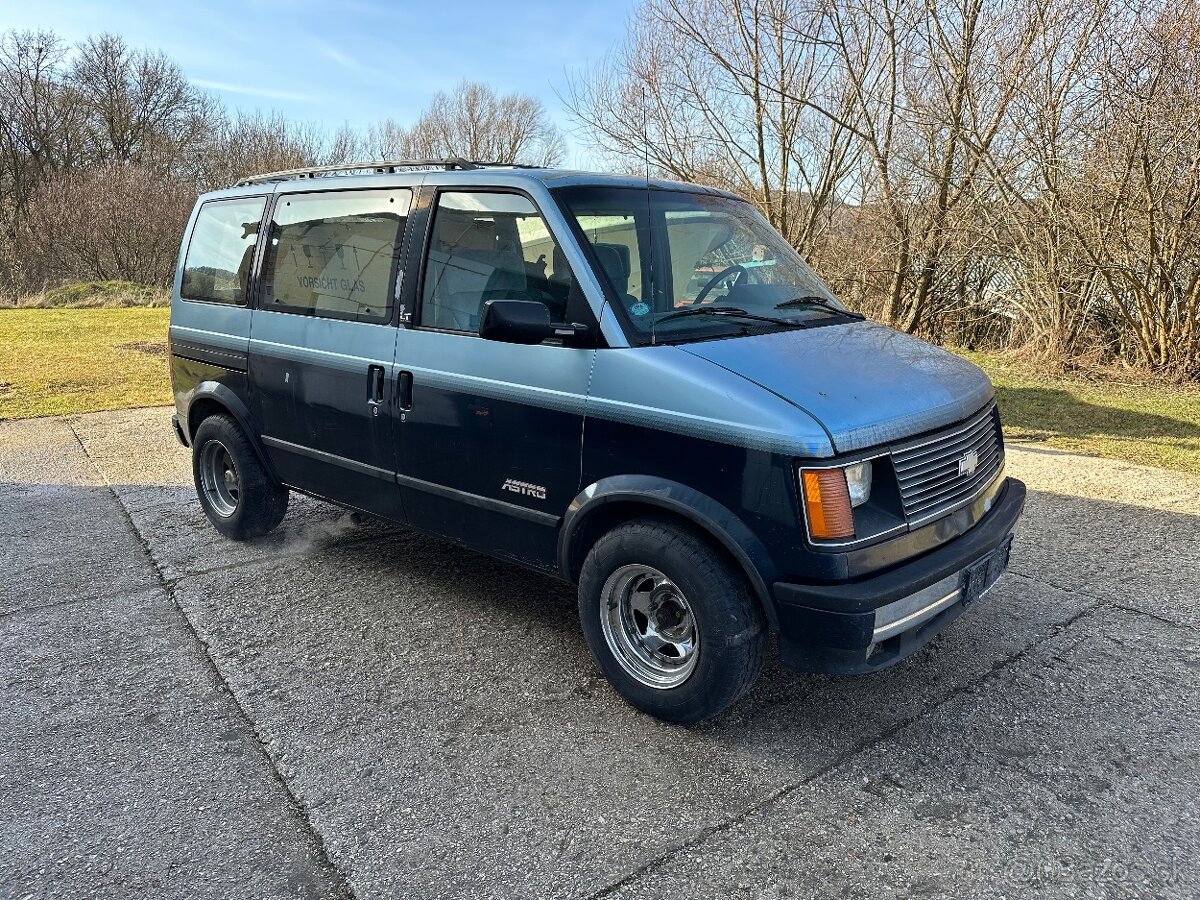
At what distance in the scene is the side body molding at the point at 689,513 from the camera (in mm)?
2902

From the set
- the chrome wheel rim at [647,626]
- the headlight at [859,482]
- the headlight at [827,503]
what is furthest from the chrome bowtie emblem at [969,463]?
the chrome wheel rim at [647,626]

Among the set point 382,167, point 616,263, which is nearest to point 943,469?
point 616,263

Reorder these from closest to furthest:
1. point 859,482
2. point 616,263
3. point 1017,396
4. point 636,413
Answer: point 859,482 < point 636,413 < point 616,263 < point 1017,396

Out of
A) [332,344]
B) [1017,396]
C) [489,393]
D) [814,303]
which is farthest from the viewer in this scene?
[1017,396]

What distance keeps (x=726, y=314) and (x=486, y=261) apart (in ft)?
3.48

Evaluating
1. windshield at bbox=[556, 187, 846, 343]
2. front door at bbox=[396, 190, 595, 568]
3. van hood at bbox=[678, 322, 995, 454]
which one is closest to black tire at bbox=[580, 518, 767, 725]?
front door at bbox=[396, 190, 595, 568]

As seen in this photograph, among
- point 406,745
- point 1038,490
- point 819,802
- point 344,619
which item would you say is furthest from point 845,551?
point 1038,490

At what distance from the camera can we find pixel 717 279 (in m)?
3.74

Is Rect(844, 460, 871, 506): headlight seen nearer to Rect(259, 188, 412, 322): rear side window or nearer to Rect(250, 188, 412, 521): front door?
Rect(250, 188, 412, 521): front door

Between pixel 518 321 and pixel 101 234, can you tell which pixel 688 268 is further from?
pixel 101 234

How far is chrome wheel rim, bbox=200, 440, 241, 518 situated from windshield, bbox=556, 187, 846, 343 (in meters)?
2.98

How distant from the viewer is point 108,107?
3466cm

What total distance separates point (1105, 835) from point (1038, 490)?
4.12 m

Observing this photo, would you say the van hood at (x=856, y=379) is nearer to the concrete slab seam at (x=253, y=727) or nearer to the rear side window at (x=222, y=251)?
the concrete slab seam at (x=253, y=727)
